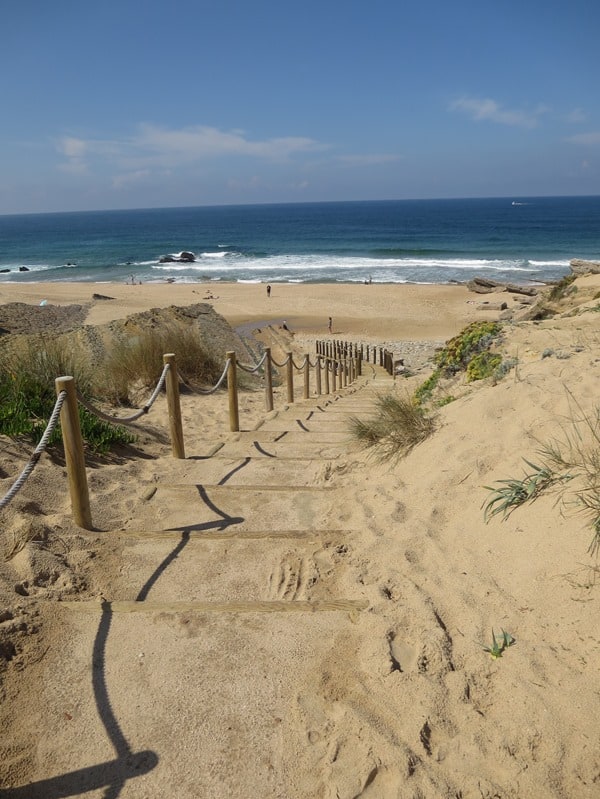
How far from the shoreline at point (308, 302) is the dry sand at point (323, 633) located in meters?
20.2

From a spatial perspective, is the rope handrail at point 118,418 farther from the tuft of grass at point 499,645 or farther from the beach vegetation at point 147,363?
the beach vegetation at point 147,363

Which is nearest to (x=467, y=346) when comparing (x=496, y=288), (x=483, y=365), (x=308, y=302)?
(x=483, y=365)

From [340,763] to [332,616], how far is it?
0.90 metres

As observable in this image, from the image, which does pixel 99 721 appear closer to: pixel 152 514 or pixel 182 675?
pixel 182 675

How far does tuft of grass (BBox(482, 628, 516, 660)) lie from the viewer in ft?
8.96

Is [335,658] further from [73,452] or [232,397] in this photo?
[232,397]

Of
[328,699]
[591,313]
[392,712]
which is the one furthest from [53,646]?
[591,313]

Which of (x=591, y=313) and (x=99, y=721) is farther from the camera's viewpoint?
(x=591, y=313)

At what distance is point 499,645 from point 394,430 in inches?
113

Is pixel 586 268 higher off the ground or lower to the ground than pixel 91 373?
higher

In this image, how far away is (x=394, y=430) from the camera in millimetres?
5520

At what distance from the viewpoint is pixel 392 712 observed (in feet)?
8.20

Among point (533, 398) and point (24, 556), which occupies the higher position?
point (533, 398)

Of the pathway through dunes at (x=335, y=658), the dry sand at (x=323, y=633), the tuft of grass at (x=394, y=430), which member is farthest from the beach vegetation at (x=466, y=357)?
the pathway through dunes at (x=335, y=658)
